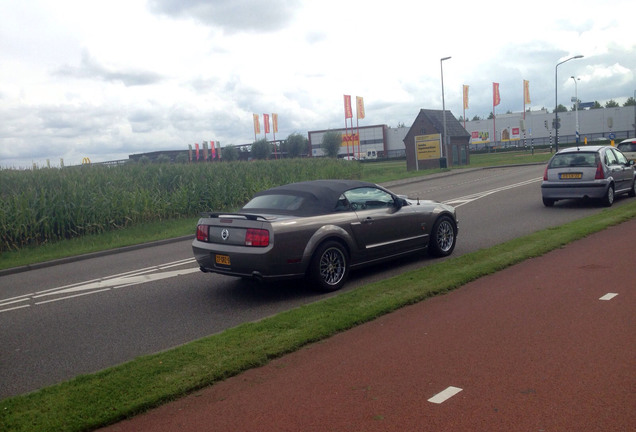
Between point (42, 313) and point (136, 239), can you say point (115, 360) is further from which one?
point (136, 239)

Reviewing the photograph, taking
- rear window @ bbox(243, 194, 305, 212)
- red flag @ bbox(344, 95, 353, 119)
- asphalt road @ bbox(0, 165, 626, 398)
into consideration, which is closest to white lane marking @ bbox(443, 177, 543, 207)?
asphalt road @ bbox(0, 165, 626, 398)

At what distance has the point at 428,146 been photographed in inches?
1928

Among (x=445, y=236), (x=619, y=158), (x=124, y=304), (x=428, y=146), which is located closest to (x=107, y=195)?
(x=124, y=304)

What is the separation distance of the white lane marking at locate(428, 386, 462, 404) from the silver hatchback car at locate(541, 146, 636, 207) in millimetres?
13226

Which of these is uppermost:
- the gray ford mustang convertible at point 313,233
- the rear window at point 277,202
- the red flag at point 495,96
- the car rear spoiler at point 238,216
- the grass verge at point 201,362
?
the red flag at point 495,96

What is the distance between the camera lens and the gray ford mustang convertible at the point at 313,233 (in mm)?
7875

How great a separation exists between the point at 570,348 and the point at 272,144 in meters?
62.9

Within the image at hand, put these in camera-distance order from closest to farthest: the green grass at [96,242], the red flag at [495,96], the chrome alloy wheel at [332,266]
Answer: the chrome alloy wheel at [332,266] < the green grass at [96,242] < the red flag at [495,96]

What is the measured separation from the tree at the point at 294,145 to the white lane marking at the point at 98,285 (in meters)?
57.6

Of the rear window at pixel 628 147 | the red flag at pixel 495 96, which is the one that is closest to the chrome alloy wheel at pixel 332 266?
the rear window at pixel 628 147

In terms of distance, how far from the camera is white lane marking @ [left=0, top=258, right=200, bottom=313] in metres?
9.39

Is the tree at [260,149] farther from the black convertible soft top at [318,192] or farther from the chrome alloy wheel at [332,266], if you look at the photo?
the chrome alloy wheel at [332,266]

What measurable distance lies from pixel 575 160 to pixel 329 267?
10.9 metres

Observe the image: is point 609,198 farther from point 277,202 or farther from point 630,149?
point 277,202
